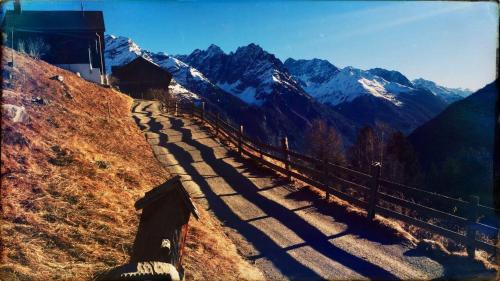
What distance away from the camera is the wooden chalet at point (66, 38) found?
23672mm

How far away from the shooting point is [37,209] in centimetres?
700

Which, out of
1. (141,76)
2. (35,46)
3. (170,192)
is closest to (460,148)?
(141,76)

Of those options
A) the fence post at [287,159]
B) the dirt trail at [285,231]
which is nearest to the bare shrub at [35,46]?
the dirt trail at [285,231]

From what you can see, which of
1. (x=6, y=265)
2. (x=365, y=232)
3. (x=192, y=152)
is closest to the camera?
(x=6, y=265)

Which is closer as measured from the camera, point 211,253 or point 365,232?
point 211,253

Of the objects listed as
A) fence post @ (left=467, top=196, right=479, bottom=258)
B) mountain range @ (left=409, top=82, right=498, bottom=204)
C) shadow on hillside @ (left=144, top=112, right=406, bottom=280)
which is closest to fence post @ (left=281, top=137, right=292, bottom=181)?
shadow on hillside @ (left=144, top=112, right=406, bottom=280)

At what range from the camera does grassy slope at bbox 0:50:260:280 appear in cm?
574

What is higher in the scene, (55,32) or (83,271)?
(55,32)

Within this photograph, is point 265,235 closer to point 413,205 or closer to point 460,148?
point 413,205

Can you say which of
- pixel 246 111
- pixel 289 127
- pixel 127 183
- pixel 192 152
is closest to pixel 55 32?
pixel 192 152

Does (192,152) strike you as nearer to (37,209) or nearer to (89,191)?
(89,191)

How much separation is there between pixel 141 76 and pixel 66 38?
26.1 m

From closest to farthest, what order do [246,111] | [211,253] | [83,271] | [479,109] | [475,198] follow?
[83,271]
[211,253]
[475,198]
[479,109]
[246,111]

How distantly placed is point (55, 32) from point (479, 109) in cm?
5648
